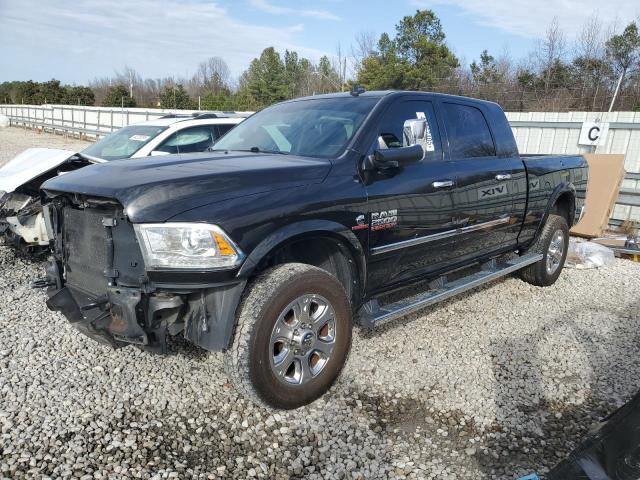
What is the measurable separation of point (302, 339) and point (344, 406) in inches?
22.7

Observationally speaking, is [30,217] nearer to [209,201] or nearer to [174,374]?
[174,374]

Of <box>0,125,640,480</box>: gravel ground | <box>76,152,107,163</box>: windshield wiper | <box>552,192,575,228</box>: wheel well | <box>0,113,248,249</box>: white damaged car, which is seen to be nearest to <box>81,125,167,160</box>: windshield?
<box>0,113,248,249</box>: white damaged car

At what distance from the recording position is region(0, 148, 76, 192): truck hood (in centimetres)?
552

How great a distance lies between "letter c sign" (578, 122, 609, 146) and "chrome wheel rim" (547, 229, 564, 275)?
15.2 feet

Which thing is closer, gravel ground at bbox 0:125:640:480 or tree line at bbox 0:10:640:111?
gravel ground at bbox 0:125:640:480

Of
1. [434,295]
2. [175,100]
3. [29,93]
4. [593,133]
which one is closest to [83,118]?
[175,100]

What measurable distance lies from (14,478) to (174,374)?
1.21 meters

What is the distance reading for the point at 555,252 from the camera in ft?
19.6

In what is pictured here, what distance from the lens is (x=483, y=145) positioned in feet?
15.5

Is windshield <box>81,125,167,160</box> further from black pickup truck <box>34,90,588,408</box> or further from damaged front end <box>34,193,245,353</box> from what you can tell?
damaged front end <box>34,193,245,353</box>

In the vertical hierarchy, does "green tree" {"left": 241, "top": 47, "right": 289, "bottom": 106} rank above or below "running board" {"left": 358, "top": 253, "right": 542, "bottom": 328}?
above

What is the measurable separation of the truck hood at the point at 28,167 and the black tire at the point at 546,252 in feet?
17.9

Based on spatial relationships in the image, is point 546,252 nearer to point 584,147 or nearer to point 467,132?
point 467,132

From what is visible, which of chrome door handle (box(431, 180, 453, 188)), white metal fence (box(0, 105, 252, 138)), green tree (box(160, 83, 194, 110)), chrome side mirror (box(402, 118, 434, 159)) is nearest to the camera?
chrome side mirror (box(402, 118, 434, 159))
